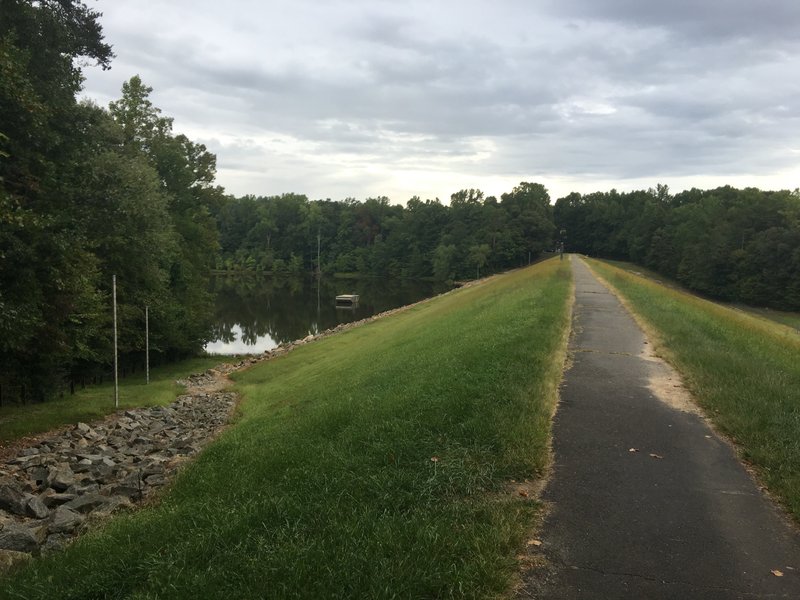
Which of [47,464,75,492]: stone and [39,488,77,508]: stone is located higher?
[39,488,77,508]: stone

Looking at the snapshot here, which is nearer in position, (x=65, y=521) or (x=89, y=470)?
(x=65, y=521)

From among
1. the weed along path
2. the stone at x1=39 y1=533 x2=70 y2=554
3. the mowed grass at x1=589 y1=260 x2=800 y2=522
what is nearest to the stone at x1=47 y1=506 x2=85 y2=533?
the stone at x1=39 y1=533 x2=70 y2=554

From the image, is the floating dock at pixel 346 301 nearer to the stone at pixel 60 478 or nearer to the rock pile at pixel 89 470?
the rock pile at pixel 89 470

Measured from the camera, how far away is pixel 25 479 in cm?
1109

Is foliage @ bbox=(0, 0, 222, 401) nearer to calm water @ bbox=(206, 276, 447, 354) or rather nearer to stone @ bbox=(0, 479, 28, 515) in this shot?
stone @ bbox=(0, 479, 28, 515)

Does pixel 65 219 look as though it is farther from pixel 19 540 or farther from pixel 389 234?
pixel 389 234

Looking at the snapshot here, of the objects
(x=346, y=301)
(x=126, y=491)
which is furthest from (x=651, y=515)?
(x=346, y=301)

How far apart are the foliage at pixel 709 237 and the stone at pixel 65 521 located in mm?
68045

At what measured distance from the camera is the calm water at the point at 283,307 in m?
49.8

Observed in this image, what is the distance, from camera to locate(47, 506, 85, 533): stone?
24.2ft

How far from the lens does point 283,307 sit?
240ft

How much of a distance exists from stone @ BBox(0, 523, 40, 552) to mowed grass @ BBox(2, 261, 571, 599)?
1162mm

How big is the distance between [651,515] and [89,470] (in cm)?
1051

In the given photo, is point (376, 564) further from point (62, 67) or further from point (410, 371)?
point (62, 67)
